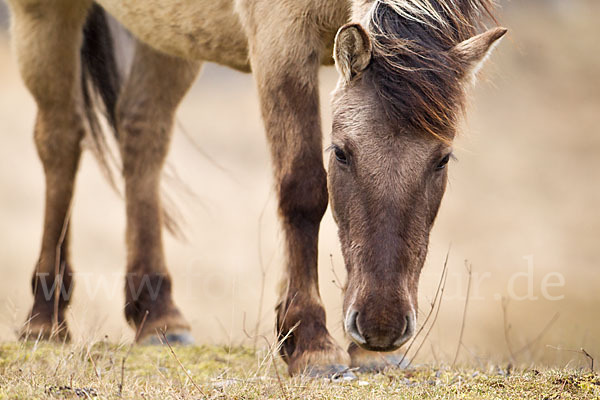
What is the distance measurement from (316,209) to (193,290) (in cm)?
1079

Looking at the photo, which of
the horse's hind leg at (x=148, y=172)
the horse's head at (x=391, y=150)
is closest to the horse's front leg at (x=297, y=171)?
the horse's head at (x=391, y=150)

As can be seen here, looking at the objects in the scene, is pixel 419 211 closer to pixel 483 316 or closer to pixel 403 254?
pixel 403 254

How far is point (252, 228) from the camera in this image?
604 inches

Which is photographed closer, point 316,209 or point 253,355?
point 316,209

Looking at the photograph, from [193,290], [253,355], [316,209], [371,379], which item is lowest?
[193,290]

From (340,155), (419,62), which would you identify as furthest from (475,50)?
(340,155)

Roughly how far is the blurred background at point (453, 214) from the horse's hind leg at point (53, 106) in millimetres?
4799

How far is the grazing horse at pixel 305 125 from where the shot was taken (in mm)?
2943

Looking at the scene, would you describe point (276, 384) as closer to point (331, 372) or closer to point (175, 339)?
point (331, 372)

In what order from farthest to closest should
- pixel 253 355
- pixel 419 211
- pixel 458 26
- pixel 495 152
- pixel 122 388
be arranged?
pixel 495 152 → pixel 253 355 → pixel 458 26 → pixel 419 211 → pixel 122 388

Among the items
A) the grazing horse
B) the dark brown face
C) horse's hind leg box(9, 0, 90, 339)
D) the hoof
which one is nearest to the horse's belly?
the grazing horse

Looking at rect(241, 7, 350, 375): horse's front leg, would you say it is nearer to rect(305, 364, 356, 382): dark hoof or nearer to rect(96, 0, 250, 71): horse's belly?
rect(305, 364, 356, 382): dark hoof

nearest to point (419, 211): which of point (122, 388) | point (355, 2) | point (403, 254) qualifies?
point (403, 254)

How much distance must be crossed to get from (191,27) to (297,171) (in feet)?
4.30
